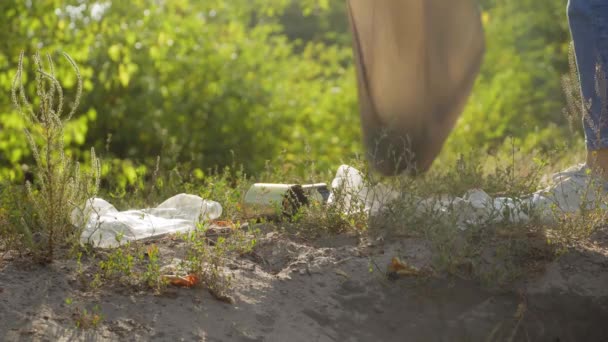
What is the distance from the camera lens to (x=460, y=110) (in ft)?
14.0

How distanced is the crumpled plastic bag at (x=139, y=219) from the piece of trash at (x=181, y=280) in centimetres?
29

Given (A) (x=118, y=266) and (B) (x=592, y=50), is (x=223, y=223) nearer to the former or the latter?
(A) (x=118, y=266)

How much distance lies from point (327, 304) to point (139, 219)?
3.63 ft

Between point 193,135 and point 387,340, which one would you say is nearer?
point 387,340

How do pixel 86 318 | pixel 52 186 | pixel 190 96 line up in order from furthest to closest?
1. pixel 190 96
2. pixel 52 186
3. pixel 86 318

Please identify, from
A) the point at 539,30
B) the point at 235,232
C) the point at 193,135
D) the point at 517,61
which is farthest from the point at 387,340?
the point at 539,30

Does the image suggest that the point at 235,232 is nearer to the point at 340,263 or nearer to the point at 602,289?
the point at 340,263

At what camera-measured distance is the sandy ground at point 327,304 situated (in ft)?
9.00

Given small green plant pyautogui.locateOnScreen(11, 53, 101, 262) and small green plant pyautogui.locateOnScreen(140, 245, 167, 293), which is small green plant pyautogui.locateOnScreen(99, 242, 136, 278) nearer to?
small green plant pyautogui.locateOnScreen(140, 245, 167, 293)

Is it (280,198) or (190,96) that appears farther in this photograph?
(190,96)

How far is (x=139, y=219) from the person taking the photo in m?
3.79

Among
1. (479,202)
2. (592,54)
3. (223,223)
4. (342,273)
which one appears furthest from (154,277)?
(592,54)

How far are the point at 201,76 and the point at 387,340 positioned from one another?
5.79 m

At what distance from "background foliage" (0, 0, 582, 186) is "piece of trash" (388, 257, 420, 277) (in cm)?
293
